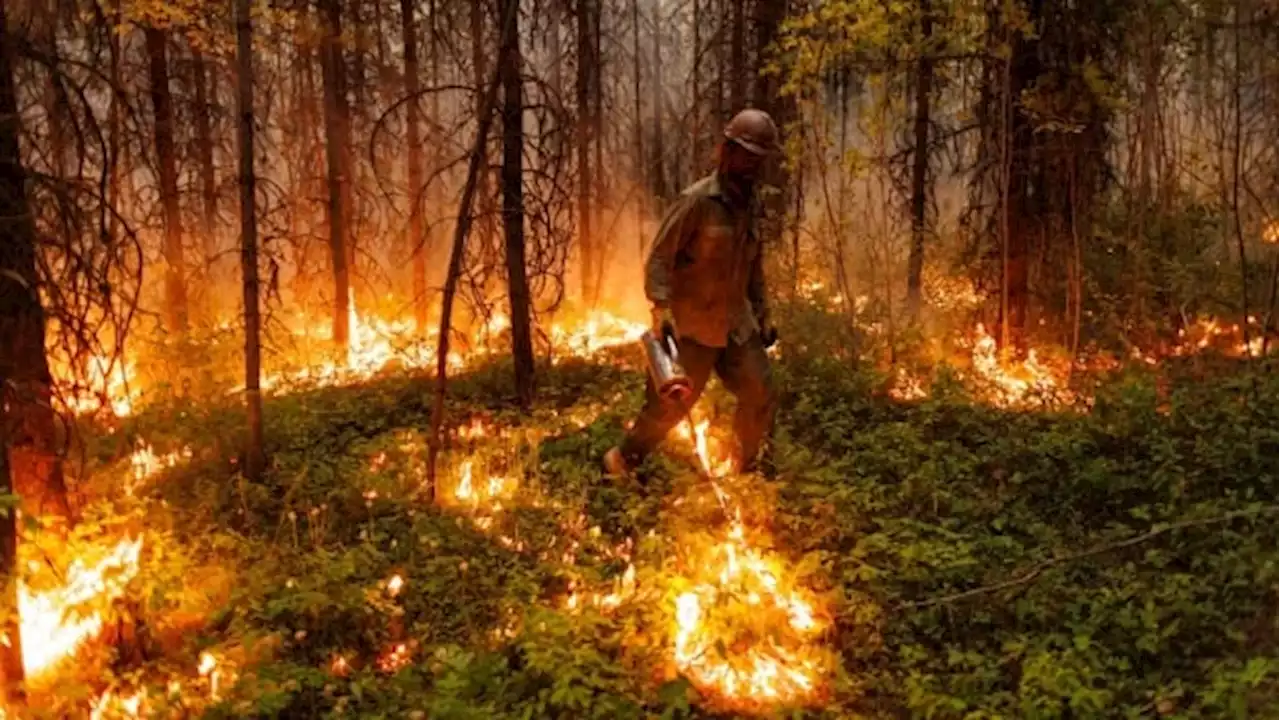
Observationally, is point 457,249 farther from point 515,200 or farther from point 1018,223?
point 1018,223

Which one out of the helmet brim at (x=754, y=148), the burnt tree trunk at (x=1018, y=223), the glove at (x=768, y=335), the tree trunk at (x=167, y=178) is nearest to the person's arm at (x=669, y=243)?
the helmet brim at (x=754, y=148)

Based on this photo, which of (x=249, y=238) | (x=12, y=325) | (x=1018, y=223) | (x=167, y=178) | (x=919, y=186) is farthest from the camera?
(x=919, y=186)

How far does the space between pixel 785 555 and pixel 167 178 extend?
8.50 m

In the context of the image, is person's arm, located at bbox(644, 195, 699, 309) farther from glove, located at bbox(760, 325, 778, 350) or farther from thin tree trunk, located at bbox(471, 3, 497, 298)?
thin tree trunk, located at bbox(471, 3, 497, 298)

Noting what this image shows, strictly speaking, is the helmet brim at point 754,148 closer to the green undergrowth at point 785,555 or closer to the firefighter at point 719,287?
the firefighter at point 719,287

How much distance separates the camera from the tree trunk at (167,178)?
10344 mm

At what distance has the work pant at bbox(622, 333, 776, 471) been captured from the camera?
638 cm

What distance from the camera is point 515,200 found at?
786 cm

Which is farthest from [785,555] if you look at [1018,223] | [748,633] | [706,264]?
[1018,223]

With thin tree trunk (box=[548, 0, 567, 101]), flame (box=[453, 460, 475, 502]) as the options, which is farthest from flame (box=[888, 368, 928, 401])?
thin tree trunk (box=[548, 0, 567, 101])

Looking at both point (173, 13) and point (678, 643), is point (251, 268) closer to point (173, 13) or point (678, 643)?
point (173, 13)

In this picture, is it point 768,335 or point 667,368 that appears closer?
point 667,368

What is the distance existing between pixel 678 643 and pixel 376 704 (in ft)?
4.79

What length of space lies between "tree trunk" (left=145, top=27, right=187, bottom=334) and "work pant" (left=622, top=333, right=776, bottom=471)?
601 cm
